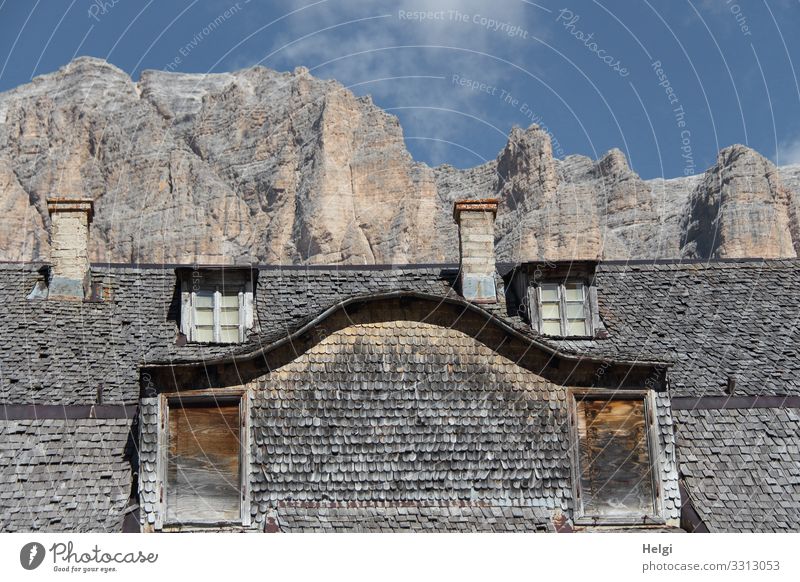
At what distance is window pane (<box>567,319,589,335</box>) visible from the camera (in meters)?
19.8

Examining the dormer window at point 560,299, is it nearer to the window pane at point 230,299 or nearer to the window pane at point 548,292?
the window pane at point 548,292

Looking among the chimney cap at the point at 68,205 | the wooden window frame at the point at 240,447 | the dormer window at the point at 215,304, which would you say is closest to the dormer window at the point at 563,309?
the dormer window at the point at 215,304

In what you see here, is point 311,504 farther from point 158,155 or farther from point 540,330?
point 158,155

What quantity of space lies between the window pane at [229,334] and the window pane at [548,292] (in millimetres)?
5090

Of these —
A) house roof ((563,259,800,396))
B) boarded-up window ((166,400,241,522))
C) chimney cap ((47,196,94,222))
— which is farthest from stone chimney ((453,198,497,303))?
chimney cap ((47,196,94,222))

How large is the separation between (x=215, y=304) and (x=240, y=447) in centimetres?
373

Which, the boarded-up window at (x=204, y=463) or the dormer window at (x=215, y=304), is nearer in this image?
the boarded-up window at (x=204, y=463)

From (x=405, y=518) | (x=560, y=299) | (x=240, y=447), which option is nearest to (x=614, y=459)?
(x=405, y=518)

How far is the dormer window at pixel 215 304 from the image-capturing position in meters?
19.2

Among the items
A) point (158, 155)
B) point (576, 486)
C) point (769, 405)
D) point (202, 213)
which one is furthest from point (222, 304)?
point (158, 155)

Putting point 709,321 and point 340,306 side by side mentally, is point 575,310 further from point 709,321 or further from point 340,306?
point 340,306

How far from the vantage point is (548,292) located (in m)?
20.0

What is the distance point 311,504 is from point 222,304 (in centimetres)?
456

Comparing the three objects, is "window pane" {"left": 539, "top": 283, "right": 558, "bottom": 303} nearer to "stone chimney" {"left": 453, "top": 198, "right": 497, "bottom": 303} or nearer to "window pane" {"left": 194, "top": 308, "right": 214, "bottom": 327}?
"stone chimney" {"left": 453, "top": 198, "right": 497, "bottom": 303}
